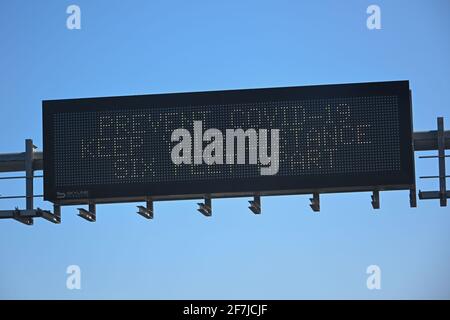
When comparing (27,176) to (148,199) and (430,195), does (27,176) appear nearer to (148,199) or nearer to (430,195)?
(148,199)

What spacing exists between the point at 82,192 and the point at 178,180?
2.19 m

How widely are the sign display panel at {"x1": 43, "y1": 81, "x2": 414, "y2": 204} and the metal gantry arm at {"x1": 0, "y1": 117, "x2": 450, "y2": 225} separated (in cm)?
33

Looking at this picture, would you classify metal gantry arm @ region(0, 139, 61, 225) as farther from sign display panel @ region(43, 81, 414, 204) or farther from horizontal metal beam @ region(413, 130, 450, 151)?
horizontal metal beam @ region(413, 130, 450, 151)

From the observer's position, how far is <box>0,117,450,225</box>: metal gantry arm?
34312 mm

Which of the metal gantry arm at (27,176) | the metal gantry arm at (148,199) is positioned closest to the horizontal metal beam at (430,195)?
the metal gantry arm at (148,199)

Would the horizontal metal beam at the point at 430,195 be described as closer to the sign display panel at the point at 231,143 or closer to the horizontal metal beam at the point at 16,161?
the sign display panel at the point at 231,143

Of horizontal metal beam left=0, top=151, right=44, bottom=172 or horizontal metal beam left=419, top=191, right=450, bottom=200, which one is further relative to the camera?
horizontal metal beam left=0, top=151, right=44, bottom=172

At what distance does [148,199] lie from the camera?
117 ft

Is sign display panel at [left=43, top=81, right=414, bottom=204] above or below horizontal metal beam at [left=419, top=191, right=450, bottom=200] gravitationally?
above

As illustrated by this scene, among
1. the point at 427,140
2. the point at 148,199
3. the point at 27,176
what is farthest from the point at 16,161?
the point at 427,140

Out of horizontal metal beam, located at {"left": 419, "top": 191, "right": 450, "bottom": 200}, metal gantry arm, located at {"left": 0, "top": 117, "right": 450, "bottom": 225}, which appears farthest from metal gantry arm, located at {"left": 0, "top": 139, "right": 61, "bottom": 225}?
horizontal metal beam, located at {"left": 419, "top": 191, "right": 450, "bottom": 200}
